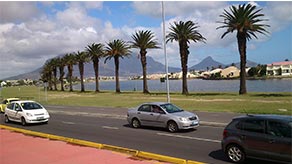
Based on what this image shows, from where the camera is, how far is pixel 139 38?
2370 inches

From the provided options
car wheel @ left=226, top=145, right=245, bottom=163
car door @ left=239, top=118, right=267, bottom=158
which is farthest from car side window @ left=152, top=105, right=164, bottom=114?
car door @ left=239, top=118, right=267, bottom=158

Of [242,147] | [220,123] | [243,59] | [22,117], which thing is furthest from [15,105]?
[243,59]

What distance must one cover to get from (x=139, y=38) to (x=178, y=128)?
44.8 metres

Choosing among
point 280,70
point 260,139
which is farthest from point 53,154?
point 280,70

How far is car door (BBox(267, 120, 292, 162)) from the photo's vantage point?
9.00 metres

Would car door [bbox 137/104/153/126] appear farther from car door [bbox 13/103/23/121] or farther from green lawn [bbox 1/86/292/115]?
car door [bbox 13/103/23/121]

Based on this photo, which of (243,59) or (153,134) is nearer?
(153,134)

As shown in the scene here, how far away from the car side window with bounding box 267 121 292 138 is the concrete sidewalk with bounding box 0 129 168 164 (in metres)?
3.54

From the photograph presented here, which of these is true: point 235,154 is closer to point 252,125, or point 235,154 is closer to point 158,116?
point 252,125

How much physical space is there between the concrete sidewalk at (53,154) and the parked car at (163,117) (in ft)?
17.9

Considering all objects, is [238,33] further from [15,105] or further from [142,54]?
[15,105]

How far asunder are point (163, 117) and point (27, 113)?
9365mm

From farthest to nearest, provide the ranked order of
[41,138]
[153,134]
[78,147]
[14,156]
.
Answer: [153,134] < [41,138] < [78,147] < [14,156]

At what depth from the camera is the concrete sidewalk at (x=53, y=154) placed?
35.1 ft
